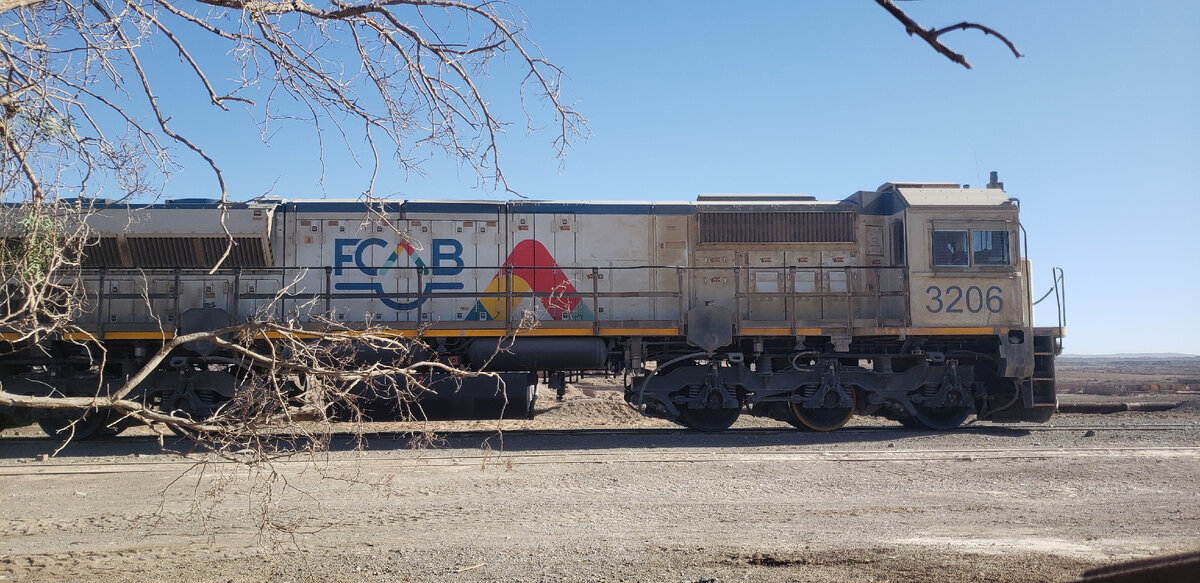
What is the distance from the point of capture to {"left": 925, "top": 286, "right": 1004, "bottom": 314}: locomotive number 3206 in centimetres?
1334

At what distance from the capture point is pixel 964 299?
43.9ft

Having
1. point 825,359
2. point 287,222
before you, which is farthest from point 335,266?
point 825,359

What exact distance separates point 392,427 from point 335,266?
3.45 metres

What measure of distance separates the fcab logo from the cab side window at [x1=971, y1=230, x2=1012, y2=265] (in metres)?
8.15

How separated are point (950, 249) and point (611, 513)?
8.62m

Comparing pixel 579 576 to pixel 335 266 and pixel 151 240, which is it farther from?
pixel 151 240

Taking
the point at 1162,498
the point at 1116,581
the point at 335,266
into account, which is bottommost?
the point at 1162,498

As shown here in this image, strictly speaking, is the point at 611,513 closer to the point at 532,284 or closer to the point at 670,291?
the point at 532,284

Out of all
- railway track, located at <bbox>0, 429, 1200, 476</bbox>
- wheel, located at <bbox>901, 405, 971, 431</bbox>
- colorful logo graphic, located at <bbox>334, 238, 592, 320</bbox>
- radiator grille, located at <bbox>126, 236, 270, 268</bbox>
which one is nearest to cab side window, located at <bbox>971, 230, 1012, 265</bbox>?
wheel, located at <bbox>901, 405, 971, 431</bbox>

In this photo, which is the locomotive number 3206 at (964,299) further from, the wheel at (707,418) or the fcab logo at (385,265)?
the fcab logo at (385,265)

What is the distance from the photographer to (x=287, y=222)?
43.1ft

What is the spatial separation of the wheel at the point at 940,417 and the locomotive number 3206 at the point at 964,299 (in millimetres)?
1619

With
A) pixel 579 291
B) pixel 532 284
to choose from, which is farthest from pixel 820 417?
pixel 532 284

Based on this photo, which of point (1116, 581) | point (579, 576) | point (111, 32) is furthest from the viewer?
Result: point (579, 576)
